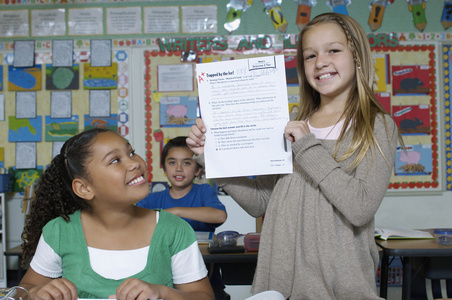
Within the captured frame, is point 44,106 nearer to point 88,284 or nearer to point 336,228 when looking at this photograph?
point 88,284

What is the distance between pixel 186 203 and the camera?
2543 mm

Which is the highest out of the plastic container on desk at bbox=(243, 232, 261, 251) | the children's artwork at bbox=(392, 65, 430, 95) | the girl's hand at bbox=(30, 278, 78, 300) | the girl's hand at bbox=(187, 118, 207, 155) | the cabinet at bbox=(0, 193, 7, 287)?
the children's artwork at bbox=(392, 65, 430, 95)

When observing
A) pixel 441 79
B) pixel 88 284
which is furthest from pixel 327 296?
pixel 441 79

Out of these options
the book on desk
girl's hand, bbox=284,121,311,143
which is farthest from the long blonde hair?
the book on desk

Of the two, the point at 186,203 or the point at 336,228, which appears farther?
the point at 186,203

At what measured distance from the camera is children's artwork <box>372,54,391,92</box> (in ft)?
13.2

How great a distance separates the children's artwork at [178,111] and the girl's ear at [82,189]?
9.14ft

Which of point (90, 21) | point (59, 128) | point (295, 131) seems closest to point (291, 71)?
point (90, 21)

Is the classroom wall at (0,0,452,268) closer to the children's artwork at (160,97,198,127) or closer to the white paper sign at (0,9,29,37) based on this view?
the children's artwork at (160,97,198,127)

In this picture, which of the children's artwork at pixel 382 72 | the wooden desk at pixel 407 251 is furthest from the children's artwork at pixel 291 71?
the wooden desk at pixel 407 251

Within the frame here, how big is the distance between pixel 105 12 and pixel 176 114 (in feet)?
3.94

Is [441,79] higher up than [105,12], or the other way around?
[105,12]

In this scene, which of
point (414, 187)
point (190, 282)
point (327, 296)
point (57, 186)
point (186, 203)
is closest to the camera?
point (327, 296)

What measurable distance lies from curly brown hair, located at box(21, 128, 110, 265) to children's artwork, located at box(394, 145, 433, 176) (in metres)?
3.34
